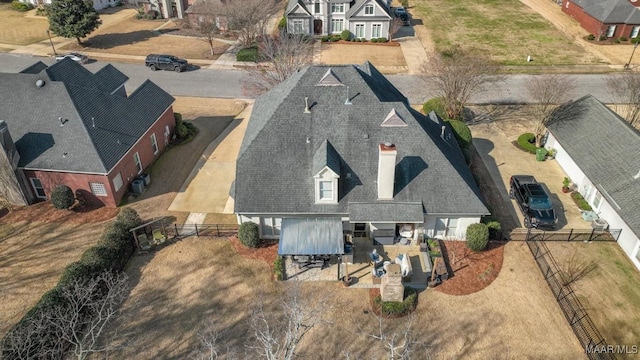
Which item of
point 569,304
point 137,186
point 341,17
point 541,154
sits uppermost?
point 341,17

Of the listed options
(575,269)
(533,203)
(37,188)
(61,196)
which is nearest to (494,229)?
(533,203)

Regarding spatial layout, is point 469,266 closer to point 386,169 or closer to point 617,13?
point 386,169

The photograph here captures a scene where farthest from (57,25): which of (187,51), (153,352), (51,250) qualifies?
(153,352)

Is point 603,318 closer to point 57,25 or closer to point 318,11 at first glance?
point 318,11

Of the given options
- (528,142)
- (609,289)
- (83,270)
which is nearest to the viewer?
(83,270)

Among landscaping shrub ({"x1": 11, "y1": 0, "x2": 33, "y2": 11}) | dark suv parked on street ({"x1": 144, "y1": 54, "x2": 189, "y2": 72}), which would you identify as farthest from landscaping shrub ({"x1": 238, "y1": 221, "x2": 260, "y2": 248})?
landscaping shrub ({"x1": 11, "y1": 0, "x2": 33, "y2": 11})

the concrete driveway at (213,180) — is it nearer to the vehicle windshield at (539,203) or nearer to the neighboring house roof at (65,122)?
the neighboring house roof at (65,122)
